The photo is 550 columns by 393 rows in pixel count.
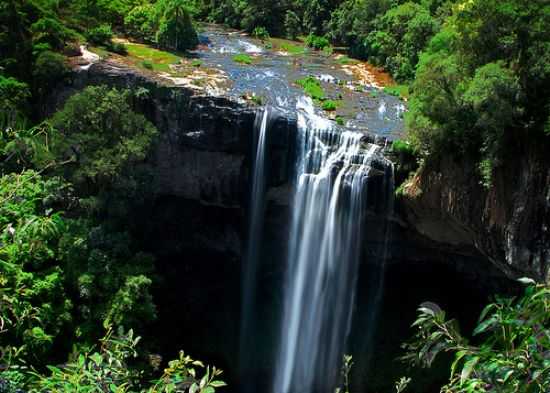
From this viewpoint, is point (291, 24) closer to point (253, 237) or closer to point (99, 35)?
point (99, 35)

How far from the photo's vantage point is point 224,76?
2289cm

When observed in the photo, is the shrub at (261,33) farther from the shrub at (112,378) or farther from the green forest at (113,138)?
the shrub at (112,378)

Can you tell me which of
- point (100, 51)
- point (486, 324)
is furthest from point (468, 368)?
point (100, 51)

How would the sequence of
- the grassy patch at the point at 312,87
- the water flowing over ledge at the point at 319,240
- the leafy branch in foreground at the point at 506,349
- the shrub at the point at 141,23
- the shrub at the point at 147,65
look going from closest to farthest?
1. the leafy branch in foreground at the point at 506,349
2. the water flowing over ledge at the point at 319,240
3. the grassy patch at the point at 312,87
4. the shrub at the point at 147,65
5. the shrub at the point at 141,23

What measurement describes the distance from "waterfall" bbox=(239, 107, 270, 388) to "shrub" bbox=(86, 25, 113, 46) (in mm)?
8639

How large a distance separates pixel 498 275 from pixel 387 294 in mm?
4128

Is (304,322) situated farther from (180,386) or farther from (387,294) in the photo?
(180,386)

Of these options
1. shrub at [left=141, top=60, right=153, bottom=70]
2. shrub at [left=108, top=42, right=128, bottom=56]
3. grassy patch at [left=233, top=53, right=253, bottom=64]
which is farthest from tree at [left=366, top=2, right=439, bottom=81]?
shrub at [left=108, top=42, right=128, bottom=56]

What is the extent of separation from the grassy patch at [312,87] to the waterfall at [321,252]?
530mm

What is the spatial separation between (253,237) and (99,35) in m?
10.8

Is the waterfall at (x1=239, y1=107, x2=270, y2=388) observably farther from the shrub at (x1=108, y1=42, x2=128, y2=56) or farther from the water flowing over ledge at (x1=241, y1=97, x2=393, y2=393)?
the shrub at (x1=108, y1=42, x2=128, y2=56)

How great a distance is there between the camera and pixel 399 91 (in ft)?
75.7

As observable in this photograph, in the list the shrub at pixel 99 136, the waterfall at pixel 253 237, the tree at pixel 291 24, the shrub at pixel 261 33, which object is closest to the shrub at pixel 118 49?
the shrub at pixel 99 136

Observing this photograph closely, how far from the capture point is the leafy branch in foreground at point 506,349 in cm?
337
